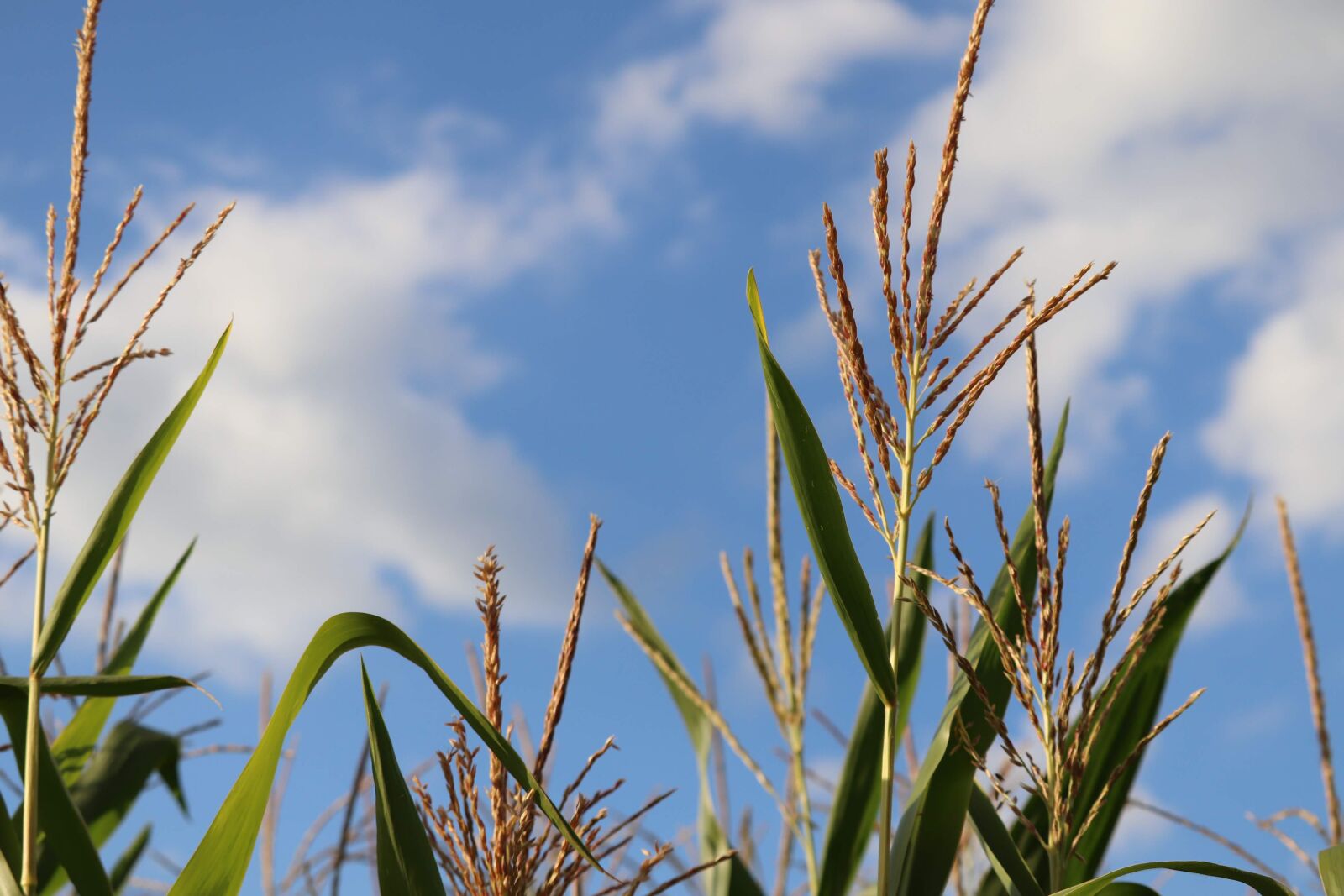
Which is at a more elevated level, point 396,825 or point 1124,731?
point 1124,731

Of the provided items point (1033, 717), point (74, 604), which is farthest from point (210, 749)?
point (1033, 717)

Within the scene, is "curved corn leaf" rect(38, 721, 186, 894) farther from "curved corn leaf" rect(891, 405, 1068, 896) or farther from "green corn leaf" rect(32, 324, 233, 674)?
"curved corn leaf" rect(891, 405, 1068, 896)

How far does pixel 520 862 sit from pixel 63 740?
1170mm

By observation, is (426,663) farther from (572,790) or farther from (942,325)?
(942,325)

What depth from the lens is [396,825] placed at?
3.78ft

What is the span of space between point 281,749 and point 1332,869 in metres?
0.96

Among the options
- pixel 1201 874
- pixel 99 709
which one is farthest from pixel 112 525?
pixel 1201 874

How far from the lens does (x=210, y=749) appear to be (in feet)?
7.11

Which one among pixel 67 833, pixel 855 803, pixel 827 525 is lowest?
pixel 67 833

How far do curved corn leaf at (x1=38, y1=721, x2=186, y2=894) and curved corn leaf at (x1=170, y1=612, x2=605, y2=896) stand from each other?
975mm

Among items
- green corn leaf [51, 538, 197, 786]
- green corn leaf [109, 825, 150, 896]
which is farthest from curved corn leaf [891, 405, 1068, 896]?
green corn leaf [109, 825, 150, 896]

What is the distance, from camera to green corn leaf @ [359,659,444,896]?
1.14m

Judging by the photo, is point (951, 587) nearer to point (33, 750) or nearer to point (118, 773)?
point (33, 750)

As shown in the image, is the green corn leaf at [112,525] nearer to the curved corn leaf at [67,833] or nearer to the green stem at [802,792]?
the curved corn leaf at [67,833]
